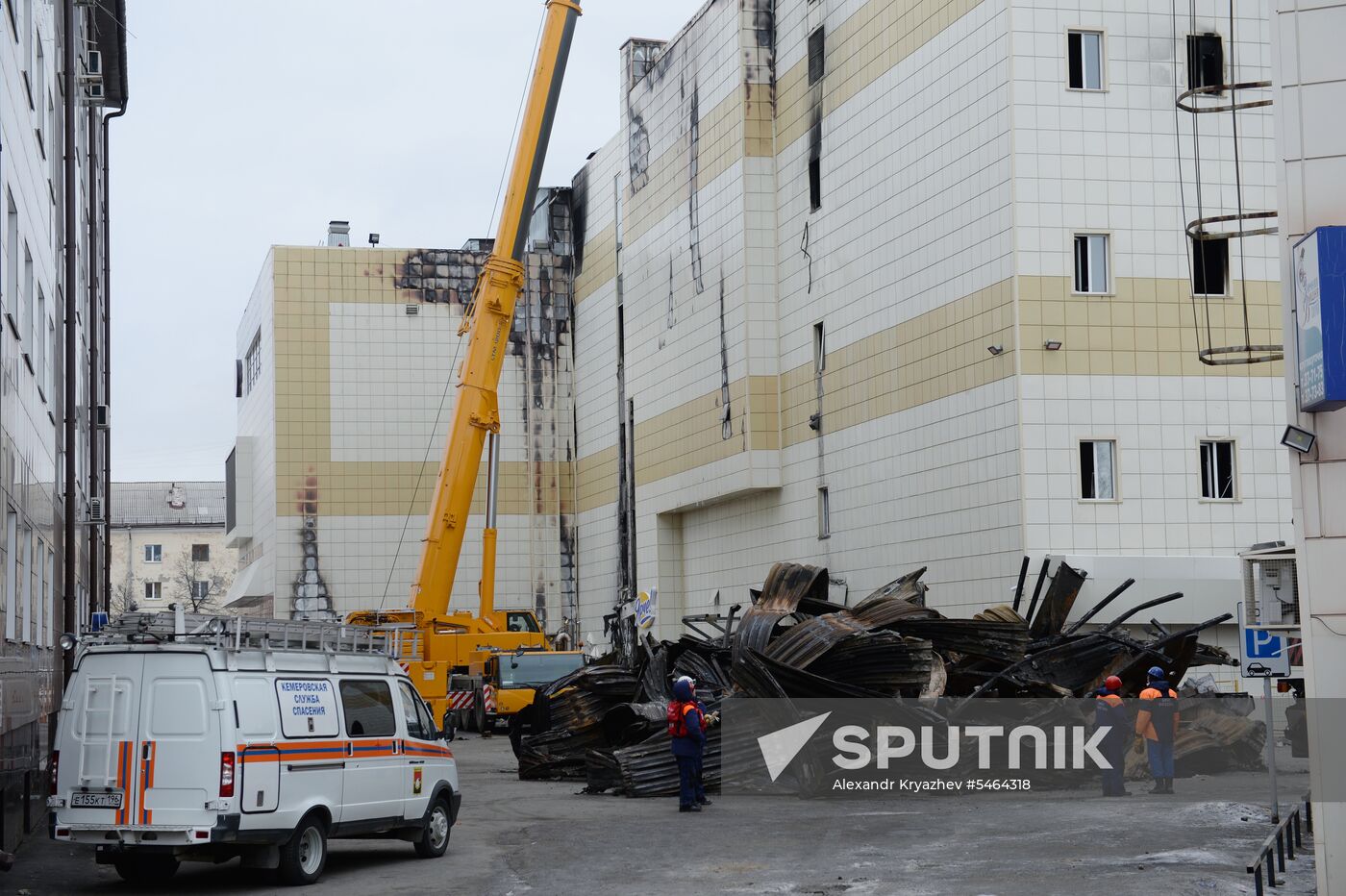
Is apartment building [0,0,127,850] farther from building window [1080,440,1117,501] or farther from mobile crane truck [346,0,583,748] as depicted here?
building window [1080,440,1117,501]

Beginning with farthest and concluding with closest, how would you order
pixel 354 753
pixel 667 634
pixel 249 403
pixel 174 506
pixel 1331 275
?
pixel 174 506, pixel 249 403, pixel 667 634, pixel 354 753, pixel 1331 275

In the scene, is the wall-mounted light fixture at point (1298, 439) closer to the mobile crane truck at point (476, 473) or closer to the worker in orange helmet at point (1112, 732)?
the worker in orange helmet at point (1112, 732)

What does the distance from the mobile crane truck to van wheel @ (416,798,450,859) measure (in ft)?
65.9

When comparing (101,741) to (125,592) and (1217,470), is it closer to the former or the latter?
(1217,470)

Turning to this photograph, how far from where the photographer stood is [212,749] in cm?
1362

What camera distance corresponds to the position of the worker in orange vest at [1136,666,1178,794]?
21.4m

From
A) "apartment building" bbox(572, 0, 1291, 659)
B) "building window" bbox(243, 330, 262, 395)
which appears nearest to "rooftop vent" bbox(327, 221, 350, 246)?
"building window" bbox(243, 330, 262, 395)

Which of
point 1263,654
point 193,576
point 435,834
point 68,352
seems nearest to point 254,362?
point 68,352

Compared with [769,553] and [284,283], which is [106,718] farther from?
[284,283]

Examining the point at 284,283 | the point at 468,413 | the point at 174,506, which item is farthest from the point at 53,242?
the point at 174,506

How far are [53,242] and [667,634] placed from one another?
86.8 ft

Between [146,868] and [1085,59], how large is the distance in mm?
23434

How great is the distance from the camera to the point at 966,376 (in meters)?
32.3

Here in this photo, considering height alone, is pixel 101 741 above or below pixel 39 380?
below
